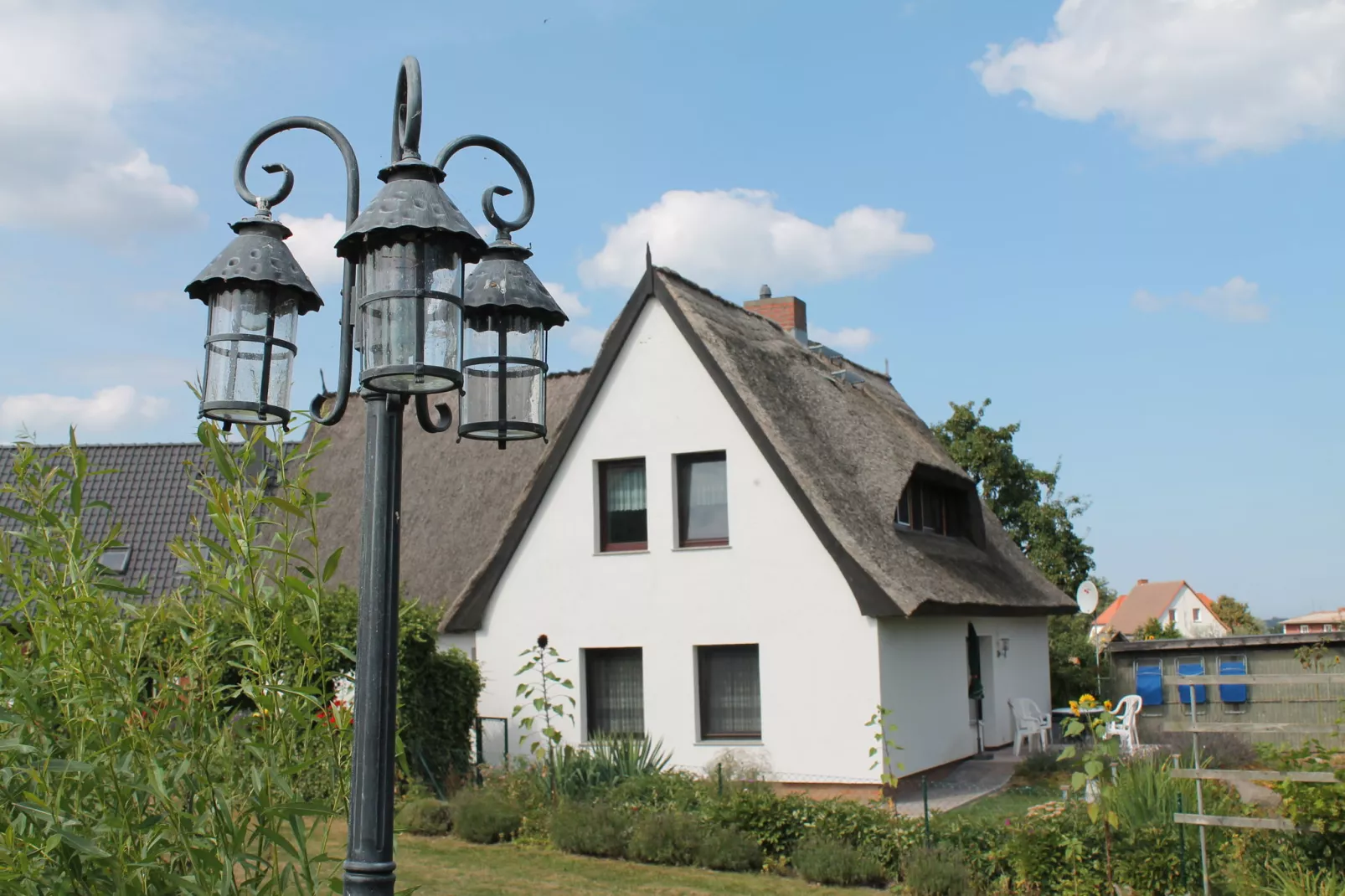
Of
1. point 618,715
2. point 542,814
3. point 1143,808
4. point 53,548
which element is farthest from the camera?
point 618,715

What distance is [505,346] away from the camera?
507 cm

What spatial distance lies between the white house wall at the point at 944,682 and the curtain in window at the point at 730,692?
173 centimetres

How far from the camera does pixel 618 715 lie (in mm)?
15461

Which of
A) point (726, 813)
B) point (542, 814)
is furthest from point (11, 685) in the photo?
point (542, 814)

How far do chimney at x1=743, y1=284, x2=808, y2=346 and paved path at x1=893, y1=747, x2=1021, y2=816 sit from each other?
8.23 m

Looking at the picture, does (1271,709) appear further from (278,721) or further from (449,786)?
(278,721)

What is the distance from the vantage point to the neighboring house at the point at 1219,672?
18.8m

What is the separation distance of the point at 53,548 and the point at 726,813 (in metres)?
8.29

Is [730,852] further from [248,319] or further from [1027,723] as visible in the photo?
[1027,723]

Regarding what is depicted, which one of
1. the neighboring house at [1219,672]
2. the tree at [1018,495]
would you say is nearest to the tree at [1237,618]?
→ the tree at [1018,495]

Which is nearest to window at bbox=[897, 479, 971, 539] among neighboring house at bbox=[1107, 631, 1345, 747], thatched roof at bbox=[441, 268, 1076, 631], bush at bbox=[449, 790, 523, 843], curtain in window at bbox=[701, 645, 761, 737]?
thatched roof at bbox=[441, 268, 1076, 631]

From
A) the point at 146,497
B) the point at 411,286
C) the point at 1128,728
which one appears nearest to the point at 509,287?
the point at 411,286

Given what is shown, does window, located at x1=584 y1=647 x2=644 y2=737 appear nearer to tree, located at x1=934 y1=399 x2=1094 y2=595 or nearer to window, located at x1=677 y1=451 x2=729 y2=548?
window, located at x1=677 y1=451 x2=729 y2=548

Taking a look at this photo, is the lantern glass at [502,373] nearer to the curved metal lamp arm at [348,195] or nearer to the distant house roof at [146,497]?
the curved metal lamp arm at [348,195]
